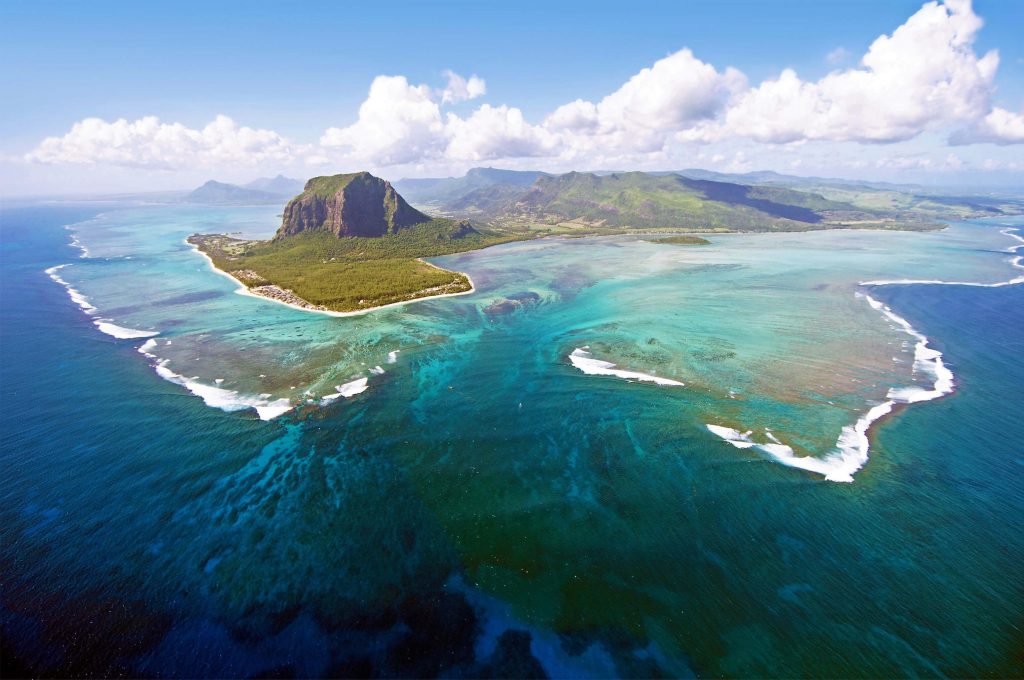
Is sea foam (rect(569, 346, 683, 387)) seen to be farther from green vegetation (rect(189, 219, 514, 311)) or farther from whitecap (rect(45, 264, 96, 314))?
whitecap (rect(45, 264, 96, 314))

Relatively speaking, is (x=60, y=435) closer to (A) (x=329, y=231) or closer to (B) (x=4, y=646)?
(B) (x=4, y=646)

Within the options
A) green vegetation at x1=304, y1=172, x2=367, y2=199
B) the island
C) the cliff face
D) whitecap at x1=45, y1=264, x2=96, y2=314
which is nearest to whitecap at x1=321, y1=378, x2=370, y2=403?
the island

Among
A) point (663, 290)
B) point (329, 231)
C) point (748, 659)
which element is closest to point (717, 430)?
point (748, 659)

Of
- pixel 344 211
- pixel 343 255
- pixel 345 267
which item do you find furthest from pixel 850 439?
pixel 344 211

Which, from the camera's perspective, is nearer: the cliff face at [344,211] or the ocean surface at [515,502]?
the ocean surface at [515,502]

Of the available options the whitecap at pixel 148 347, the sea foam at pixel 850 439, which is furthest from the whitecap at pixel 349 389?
the sea foam at pixel 850 439

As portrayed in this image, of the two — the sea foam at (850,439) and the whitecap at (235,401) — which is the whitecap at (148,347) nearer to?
the whitecap at (235,401)
